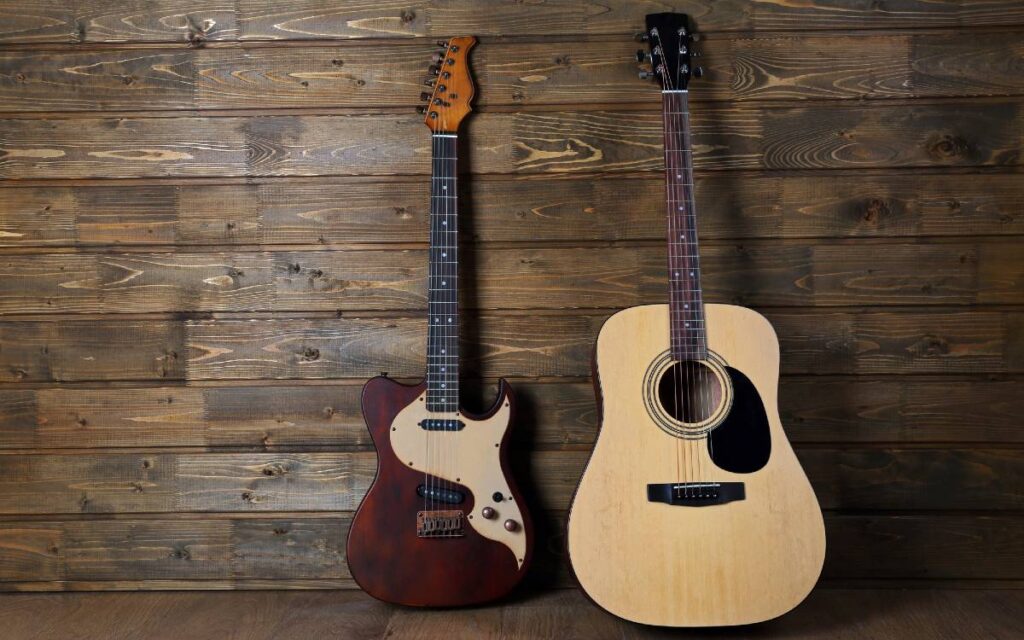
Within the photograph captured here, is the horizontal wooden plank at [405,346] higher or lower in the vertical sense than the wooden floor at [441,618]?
higher

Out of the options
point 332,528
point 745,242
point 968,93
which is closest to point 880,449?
point 745,242

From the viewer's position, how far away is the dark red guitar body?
1.59m

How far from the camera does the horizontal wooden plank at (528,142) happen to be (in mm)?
1723

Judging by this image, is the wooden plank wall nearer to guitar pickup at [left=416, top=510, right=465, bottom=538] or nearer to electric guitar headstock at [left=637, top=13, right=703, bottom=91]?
electric guitar headstock at [left=637, top=13, right=703, bottom=91]

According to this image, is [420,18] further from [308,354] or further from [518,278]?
[308,354]

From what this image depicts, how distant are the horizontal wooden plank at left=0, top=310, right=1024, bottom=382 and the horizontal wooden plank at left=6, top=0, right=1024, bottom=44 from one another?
657 mm

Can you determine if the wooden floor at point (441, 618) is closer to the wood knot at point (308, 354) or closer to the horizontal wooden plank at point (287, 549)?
the horizontal wooden plank at point (287, 549)

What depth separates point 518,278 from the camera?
175 cm

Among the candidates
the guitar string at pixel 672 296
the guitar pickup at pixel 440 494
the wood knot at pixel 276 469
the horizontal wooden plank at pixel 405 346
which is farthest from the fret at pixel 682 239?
the wood knot at pixel 276 469

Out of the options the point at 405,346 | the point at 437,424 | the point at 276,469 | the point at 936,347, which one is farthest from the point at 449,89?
the point at 936,347

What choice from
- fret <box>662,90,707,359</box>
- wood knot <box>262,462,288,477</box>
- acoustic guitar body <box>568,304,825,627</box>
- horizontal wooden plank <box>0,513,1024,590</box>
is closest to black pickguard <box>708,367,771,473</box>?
acoustic guitar body <box>568,304,825,627</box>

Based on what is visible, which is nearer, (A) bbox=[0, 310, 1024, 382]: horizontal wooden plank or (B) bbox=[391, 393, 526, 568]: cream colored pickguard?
(B) bbox=[391, 393, 526, 568]: cream colored pickguard

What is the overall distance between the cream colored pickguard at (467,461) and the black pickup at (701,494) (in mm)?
315

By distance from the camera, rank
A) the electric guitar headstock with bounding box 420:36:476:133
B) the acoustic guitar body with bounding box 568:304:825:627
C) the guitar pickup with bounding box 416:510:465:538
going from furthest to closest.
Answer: the electric guitar headstock with bounding box 420:36:476:133
the guitar pickup with bounding box 416:510:465:538
the acoustic guitar body with bounding box 568:304:825:627
